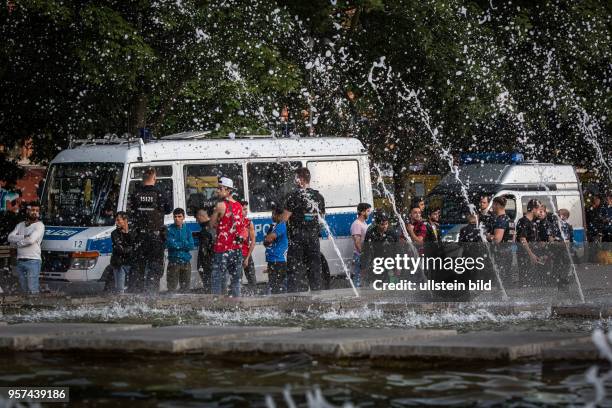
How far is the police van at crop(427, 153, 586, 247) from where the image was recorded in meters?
32.7

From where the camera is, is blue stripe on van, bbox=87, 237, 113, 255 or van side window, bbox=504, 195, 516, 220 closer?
blue stripe on van, bbox=87, 237, 113, 255

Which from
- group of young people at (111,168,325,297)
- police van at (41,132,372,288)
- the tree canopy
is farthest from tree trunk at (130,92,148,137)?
group of young people at (111,168,325,297)

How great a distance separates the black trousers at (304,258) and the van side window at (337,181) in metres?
5.74

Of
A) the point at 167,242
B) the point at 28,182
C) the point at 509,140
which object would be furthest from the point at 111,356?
the point at 28,182

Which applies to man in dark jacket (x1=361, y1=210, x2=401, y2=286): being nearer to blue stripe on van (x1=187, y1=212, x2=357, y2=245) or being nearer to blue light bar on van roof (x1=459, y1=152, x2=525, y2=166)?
blue stripe on van (x1=187, y1=212, x2=357, y2=245)

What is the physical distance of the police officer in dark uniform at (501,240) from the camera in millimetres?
19548

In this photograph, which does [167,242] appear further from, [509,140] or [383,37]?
[509,140]

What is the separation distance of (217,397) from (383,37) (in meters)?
32.1

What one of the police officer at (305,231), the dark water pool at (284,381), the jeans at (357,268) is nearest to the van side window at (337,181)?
the jeans at (357,268)

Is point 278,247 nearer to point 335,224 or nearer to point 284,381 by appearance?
point 335,224

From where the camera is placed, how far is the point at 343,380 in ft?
23.6

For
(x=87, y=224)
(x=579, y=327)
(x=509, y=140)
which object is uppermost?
(x=509, y=140)

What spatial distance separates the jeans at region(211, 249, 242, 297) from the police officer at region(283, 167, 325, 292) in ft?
4.65

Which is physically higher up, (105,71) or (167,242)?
(105,71)
